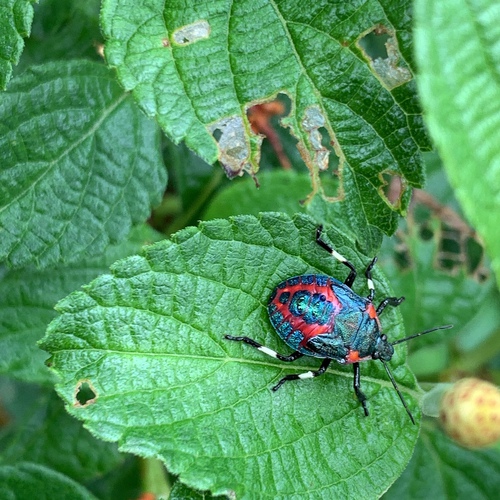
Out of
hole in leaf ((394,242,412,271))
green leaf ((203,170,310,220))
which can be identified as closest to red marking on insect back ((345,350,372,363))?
green leaf ((203,170,310,220))

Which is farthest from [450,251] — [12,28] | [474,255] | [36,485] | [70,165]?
[12,28]

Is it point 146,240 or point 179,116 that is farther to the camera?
point 146,240

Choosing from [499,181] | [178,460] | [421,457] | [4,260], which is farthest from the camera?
[421,457]

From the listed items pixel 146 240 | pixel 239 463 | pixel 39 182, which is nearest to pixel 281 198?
pixel 146 240

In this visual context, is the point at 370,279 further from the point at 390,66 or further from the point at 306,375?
the point at 390,66

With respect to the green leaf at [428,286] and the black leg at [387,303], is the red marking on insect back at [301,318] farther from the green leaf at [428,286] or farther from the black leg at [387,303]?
the green leaf at [428,286]

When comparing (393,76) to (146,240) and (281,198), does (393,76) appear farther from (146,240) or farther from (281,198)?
(146,240)

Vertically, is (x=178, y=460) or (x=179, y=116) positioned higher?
(x=179, y=116)
